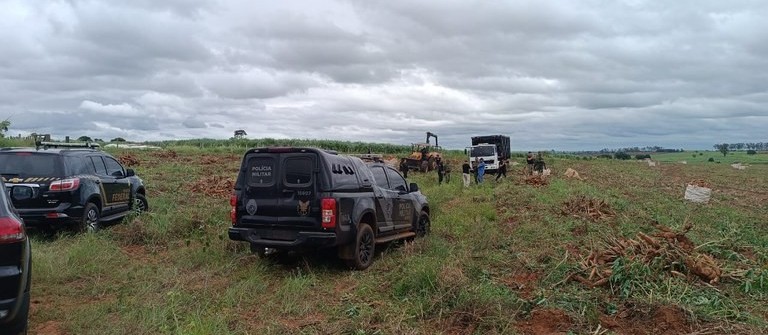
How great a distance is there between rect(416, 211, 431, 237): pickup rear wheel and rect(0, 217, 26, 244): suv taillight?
270 inches

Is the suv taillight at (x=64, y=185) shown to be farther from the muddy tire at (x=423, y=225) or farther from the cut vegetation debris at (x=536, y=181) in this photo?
the cut vegetation debris at (x=536, y=181)

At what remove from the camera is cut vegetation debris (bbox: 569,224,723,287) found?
6.35m

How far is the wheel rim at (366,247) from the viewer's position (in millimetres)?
7988

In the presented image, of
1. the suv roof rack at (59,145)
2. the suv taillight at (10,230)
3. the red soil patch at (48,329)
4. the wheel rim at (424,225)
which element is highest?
the suv roof rack at (59,145)

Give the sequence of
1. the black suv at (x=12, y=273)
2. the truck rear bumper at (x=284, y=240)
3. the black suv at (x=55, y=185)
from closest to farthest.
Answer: the black suv at (x=12, y=273)
the truck rear bumper at (x=284, y=240)
the black suv at (x=55, y=185)

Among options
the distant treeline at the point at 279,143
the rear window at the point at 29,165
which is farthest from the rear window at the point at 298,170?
the distant treeline at the point at 279,143

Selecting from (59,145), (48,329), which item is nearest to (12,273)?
(48,329)

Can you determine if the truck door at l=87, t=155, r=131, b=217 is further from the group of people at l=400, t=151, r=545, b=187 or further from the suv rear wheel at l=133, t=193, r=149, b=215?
the group of people at l=400, t=151, r=545, b=187

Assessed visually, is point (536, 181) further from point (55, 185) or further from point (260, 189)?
point (55, 185)

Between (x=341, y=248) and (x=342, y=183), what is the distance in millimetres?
883

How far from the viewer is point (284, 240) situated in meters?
7.52

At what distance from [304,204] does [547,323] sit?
138 inches

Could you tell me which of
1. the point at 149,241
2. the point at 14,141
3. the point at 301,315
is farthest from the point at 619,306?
the point at 14,141

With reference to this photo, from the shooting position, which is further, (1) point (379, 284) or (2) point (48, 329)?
(1) point (379, 284)
